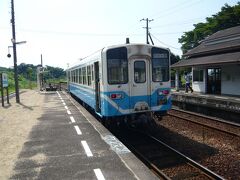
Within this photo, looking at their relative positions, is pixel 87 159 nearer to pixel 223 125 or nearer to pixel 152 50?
pixel 152 50

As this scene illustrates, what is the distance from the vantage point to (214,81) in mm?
25797

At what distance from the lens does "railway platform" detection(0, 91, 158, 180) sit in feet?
20.7

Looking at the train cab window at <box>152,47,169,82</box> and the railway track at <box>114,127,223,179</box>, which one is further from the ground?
the train cab window at <box>152,47,169,82</box>

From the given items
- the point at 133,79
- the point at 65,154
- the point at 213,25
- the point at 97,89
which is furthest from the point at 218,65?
the point at 213,25

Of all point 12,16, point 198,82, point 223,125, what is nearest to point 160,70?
point 223,125

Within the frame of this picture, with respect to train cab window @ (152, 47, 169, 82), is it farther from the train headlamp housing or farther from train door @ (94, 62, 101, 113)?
train door @ (94, 62, 101, 113)

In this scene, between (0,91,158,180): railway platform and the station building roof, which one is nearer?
(0,91,158,180): railway platform

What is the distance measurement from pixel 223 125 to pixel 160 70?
434cm

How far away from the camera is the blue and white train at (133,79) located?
10.6 m

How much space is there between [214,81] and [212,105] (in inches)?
396

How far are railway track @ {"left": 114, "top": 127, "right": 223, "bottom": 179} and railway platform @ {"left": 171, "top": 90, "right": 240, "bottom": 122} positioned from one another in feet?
17.7

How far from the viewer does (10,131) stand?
1104cm

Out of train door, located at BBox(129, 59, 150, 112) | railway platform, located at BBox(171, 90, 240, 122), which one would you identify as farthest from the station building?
train door, located at BBox(129, 59, 150, 112)

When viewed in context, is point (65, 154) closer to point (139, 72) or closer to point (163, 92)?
point (139, 72)
